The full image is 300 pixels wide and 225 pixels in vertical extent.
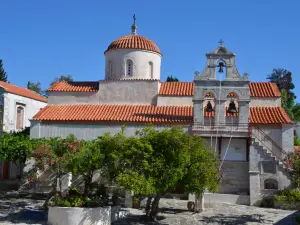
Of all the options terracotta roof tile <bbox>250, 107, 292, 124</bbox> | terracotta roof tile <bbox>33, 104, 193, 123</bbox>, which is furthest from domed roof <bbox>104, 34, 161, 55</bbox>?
terracotta roof tile <bbox>250, 107, 292, 124</bbox>

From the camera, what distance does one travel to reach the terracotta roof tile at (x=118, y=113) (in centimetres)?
2132

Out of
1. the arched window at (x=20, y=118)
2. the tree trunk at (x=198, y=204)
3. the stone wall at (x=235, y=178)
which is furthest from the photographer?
the arched window at (x=20, y=118)

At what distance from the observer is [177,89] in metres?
23.9

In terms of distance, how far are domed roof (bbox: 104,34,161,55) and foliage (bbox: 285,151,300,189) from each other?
35.7 feet

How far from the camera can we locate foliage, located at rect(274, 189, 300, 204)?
1842 centimetres

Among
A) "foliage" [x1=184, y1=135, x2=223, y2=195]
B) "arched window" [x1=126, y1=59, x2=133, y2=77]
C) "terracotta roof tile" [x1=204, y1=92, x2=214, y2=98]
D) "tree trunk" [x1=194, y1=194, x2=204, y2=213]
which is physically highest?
"arched window" [x1=126, y1=59, x2=133, y2=77]

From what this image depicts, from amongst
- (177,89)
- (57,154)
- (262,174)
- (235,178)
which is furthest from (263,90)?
(57,154)

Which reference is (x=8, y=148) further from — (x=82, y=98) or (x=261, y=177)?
(x=261, y=177)

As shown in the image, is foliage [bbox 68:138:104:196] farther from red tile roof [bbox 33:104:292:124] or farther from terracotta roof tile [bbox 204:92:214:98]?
terracotta roof tile [bbox 204:92:214:98]

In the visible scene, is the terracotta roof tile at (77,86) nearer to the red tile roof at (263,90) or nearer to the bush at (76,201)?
the bush at (76,201)

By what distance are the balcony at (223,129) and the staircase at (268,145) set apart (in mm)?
555

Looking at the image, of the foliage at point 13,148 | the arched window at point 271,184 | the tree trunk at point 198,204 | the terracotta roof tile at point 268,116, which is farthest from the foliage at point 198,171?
the foliage at point 13,148

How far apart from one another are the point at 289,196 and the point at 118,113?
33.2 feet

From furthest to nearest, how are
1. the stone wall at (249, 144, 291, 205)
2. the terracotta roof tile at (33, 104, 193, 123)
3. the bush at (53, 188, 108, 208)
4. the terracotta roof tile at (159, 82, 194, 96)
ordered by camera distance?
the terracotta roof tile at (159, 82, 194, 96) → the terracotta roof tile at (33, 104, 193, 123) → the stone wall at (249, 144, 291, 205) → the bush at (53, 188, 108, 208)
